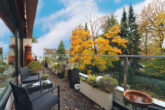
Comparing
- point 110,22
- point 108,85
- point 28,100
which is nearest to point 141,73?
point 108,85

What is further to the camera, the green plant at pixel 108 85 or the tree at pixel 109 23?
the tree at pixel 109 23

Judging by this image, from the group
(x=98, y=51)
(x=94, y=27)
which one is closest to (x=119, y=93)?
(x=98, y=51)

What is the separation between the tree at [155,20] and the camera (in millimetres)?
9990

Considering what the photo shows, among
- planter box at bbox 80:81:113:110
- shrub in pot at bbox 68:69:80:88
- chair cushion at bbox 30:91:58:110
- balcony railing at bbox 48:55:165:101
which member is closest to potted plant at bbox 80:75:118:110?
planter box at bbox 80:81:113:110

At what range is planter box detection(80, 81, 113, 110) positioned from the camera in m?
2.00

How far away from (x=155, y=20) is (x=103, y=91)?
43.9 ft

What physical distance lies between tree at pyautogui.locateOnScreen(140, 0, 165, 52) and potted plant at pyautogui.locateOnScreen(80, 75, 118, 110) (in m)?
11.5

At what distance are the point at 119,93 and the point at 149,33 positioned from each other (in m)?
13.0

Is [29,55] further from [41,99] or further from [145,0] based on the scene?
[145,0]

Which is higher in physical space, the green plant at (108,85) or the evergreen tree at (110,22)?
the evergreen tree at (110,22)

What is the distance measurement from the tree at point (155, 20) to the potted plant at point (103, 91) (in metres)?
11.5

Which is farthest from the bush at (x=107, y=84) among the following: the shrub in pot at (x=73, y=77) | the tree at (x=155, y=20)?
the tree at (x=155, y=20)

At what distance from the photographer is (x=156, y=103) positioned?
1529 millimetres

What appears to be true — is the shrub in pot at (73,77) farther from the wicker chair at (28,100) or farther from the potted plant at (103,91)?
the wicker chair at (28,100)
